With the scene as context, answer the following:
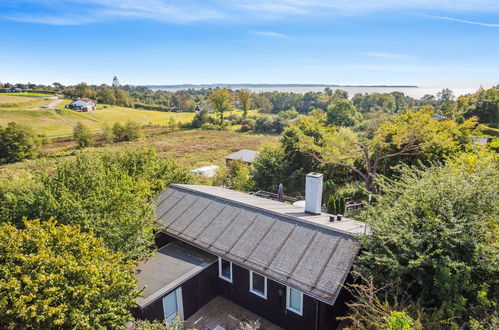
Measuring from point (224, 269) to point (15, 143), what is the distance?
50.9m

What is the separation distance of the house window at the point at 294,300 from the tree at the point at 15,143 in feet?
176

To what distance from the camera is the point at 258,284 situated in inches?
381

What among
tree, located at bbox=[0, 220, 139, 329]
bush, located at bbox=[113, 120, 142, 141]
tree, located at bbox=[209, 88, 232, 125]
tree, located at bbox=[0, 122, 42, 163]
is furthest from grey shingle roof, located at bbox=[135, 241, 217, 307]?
tree, located at bbox=[209, 88, 232, 125]

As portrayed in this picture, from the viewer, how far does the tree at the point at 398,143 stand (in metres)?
19.6

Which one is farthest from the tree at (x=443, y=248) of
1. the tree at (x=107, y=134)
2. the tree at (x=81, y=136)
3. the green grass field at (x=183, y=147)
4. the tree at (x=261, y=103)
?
the tree at (x=261, y=103)

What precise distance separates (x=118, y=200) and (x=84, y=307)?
4.68 meters

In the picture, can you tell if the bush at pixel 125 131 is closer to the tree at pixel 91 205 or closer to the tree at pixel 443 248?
the tree at pixel 91 205

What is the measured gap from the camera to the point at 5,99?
3214 inches

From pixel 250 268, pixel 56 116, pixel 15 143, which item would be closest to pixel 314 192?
pixel 250 268

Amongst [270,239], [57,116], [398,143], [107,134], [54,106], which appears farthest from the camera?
[54,106]

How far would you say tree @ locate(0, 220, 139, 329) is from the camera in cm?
546

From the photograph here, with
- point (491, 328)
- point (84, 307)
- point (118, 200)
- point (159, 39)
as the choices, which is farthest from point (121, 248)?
point (159, 39)

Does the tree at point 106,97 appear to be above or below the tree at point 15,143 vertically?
above

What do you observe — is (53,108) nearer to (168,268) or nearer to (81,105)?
(81,105)
